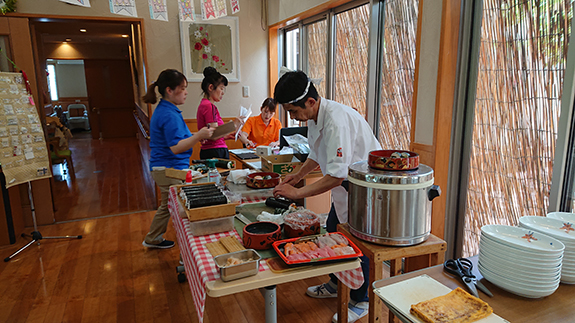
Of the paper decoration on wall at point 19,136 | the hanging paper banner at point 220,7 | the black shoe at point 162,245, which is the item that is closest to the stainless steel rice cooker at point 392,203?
the black shoe at point 162,245

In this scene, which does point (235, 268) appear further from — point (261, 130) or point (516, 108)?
point (261, 130)

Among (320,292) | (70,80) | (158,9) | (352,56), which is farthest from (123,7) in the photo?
(70,80)

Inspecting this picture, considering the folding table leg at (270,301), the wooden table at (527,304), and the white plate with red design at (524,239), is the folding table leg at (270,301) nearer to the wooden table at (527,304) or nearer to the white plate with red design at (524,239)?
the wooden table at (527,304)

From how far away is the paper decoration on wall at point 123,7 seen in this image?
3.59 m

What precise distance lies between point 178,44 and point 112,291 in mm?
2947

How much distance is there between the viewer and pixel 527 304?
1025mm

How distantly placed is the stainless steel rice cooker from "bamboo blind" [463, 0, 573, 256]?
3.28ft

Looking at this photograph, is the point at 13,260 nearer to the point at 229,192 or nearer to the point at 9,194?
the point at 9,194

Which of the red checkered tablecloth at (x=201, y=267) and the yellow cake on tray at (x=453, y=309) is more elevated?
the yellow cake on tray at (x=453, y=309)

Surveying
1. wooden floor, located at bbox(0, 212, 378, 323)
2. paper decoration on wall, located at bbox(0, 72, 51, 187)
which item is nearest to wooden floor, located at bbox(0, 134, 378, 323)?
wooden floor, located at bbox(0, 212, 378, 323)

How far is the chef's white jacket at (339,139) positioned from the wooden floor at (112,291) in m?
0.83

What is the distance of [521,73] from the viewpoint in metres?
1.97

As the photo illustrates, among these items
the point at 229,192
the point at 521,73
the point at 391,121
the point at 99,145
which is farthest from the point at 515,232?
the point at 99,145

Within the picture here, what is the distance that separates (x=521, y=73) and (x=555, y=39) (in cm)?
22
